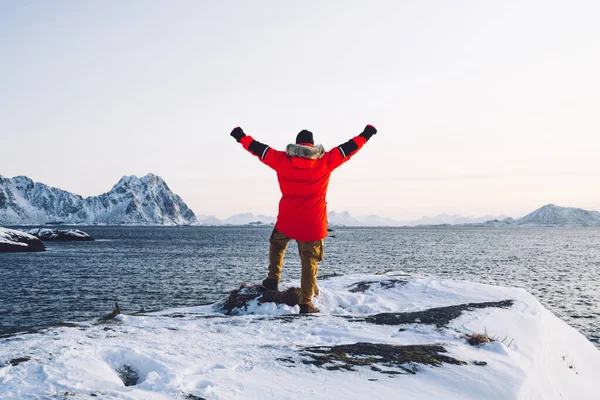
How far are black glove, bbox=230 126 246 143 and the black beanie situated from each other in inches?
39.0

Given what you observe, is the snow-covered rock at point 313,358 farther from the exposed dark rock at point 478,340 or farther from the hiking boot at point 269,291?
the hiking boot at point 269,291

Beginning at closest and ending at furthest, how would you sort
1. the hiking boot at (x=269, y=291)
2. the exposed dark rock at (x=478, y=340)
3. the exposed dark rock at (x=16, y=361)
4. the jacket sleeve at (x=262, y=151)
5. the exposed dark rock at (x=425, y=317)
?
1. the exposed dark rock at (x=16, y=361)
2. the exposed dark rock at (x=478, y=340)
3. the exposed dark rock at (x=425, y=317)
4. the jacket sleeve at (x=262, y=151)
5. the hiking boot at (x=269, y=291)

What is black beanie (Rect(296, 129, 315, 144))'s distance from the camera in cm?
793

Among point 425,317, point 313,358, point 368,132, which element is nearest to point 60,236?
point 368,132

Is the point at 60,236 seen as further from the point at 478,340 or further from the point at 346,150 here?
the point at 478,340

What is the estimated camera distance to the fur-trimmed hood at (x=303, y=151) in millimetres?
7660

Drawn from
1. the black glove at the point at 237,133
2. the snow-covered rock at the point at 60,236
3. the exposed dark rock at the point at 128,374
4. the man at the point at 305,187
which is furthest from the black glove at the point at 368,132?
the snow-covered rock at the point at 60,236

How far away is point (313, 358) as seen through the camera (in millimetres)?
5164

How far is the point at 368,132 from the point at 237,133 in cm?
236

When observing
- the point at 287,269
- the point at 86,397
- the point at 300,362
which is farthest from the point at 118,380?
the point at 287,269

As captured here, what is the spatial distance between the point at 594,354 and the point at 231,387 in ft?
22.8

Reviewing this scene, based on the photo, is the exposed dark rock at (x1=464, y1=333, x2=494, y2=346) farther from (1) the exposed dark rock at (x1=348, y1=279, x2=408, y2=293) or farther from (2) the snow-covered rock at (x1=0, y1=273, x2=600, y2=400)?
(1) the exposed dark rock at (x1=348, y1=279, x2=408, y2=293)

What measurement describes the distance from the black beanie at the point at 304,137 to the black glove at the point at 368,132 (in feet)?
3.07

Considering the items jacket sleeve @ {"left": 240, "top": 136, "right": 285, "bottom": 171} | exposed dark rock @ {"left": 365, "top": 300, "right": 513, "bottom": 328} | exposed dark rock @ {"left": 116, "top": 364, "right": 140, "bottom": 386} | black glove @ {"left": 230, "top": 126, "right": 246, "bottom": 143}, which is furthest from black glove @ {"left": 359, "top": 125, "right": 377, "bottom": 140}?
exposed dark rock @ {"left": 116, "top": 364, "right": 140, "bottom": 386}
